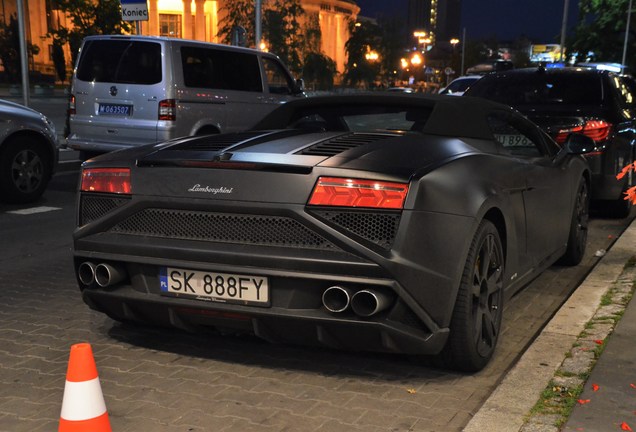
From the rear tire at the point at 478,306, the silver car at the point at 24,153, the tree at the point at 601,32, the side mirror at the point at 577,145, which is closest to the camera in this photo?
the rear tire at the point at 478,306

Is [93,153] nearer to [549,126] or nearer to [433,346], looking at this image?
[549,126]

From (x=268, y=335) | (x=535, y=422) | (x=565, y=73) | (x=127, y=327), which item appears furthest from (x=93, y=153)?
(x=535, y=422)

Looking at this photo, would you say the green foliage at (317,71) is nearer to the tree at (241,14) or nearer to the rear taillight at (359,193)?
the tree at (241,14)

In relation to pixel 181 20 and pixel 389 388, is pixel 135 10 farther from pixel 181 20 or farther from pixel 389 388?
pixel 181 20

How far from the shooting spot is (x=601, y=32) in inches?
1516

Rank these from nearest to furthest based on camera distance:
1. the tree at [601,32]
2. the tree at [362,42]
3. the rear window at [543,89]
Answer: the rear window at [543,89], the tree at [601,32], the tree at [362,42]

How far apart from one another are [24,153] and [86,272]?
6.09m

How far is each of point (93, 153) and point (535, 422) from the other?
1002 cm

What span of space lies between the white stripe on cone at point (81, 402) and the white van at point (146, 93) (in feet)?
27.4

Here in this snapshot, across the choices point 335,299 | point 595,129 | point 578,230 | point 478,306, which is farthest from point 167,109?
point 335,299

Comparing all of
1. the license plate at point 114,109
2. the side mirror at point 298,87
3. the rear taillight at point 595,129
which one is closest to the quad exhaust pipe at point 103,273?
the rear taillight at point 595,129

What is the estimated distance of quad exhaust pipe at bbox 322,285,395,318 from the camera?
3549 millimetres

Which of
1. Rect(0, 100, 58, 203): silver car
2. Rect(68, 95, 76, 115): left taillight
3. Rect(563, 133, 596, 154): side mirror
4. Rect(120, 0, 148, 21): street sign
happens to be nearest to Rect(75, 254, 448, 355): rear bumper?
Rect(563, 133, 596, 154): side mirror

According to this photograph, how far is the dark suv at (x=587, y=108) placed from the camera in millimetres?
8281
